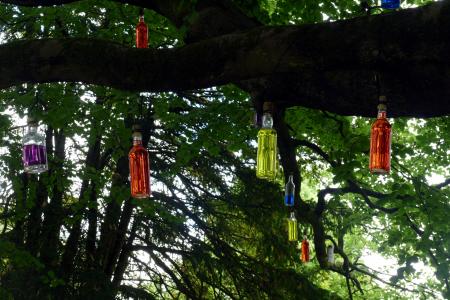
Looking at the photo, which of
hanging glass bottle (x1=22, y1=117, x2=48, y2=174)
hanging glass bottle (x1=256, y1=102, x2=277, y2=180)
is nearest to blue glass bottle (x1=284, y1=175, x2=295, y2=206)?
hanging glass bottle (x1=256, y1=102, x2=277, y2=180)

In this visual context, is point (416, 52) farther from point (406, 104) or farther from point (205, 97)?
point (205, 97)

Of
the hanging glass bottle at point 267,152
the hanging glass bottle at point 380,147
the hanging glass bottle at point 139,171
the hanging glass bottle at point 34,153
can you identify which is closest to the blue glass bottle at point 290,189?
the hanging glass bottle at point 267,152

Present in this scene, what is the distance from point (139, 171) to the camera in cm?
363

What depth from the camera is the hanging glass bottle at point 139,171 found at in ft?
11.6

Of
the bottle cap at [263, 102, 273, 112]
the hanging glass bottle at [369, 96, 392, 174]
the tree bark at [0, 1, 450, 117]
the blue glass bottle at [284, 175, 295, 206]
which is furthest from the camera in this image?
the blue glass bottle at [284, 175, 295, 206]

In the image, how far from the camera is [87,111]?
6852 mm

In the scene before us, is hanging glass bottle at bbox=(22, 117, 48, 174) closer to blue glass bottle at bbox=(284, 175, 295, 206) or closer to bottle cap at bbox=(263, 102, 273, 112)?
bottle cap at bbox=(263, 102, 273, 112)

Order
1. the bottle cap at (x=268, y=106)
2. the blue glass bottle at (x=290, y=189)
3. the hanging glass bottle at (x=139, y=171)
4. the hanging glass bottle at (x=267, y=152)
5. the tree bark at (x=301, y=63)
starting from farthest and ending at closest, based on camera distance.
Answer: the blue glass bottle at (x=290, y=189)
the hanging glass bottle at (x=139, y=171)
the hanging glass bottle at (x=267, y=152)
the bottle cap at (x=268, y=106)
the tree bark at (x=301, y=63)

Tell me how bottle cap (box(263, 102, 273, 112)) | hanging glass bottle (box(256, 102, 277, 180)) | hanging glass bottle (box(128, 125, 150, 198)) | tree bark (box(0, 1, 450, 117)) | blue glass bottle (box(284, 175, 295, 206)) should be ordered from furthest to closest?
blue glass bottle (box(284, 175, 295, 206))
hanging glass bottle (box(128, 125, 150, 198))
hanging glass bottle (box(256, 102, 277, 180))
bottle cap (box(263, 102, 273, 112))
tree bark (box(0, 1, 450, 117))

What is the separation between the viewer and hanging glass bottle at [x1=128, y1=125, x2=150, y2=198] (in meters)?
3.55

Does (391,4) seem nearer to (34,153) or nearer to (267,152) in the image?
(267,152)

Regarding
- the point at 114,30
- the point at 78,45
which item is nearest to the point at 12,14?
the point at 114,30

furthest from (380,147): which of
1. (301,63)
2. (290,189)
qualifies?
(290,189)

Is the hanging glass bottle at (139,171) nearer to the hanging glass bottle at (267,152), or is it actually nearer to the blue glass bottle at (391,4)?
the hanging glass bottle at (267,152)
